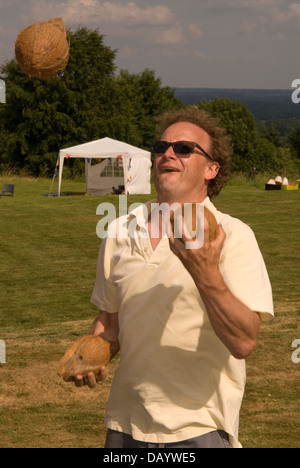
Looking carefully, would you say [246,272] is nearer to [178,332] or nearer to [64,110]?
[178,332]

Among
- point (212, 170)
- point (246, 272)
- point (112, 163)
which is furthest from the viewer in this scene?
point (112, 163)

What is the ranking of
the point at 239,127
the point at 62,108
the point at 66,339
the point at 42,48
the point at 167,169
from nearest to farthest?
the point at 167,169
the point at 42,48
the point at 66,339
the point at 62,108
the point at 239,127

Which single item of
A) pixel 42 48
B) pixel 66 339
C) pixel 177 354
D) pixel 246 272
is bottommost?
pixel 66 339

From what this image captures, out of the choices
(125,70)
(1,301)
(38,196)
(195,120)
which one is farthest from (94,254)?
(125,70)

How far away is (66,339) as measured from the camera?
7820 millimetres

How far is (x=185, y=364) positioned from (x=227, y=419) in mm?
260

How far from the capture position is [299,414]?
5672mm

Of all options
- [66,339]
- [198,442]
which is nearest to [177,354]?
[198,442]

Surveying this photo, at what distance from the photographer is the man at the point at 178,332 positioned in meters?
2.50

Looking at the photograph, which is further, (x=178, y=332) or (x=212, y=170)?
(x=212, y=170)

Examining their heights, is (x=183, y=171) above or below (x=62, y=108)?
below

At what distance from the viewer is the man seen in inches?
98.4

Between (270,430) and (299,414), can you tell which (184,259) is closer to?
(270,430)

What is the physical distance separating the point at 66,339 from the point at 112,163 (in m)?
26.6
